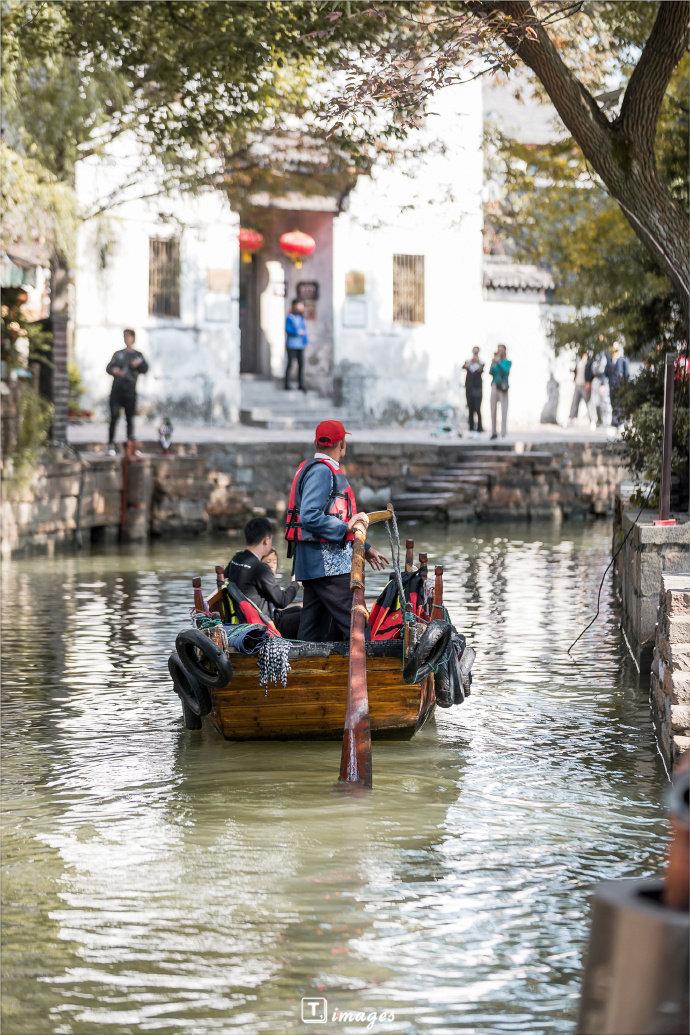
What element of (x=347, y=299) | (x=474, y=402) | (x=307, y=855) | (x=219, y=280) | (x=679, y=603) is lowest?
(x=307, y=855)

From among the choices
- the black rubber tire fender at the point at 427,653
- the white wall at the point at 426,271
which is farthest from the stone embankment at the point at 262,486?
the black rubber tire fender at the point at 427,653

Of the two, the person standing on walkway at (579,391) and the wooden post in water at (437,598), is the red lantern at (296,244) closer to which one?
the person standing on walkway at (579,391)

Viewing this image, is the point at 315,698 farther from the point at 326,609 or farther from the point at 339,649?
the point at 326,609

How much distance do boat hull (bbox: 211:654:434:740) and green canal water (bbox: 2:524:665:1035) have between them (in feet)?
0.43

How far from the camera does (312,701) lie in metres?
9.16

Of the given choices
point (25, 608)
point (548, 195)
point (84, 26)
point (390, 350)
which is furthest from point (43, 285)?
point (25, 608)

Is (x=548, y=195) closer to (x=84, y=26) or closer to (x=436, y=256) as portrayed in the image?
(x=84, y=26)

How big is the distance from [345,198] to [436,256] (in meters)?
3.65

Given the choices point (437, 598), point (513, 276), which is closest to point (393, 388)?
point (513, 276)

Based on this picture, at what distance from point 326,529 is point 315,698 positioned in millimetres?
914

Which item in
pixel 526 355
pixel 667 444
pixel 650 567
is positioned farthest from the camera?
pixel 526 355

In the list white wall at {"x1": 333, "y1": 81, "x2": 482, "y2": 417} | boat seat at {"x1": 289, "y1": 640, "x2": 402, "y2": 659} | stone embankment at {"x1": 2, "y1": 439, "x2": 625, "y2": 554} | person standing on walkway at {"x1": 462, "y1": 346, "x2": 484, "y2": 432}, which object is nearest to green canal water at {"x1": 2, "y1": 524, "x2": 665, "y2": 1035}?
boat seat at {"x1": 289, "y1": 640, "x2": 402, "y2": 659}

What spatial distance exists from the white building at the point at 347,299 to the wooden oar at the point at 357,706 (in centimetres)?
2291

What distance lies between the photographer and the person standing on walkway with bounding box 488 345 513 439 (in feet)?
102
